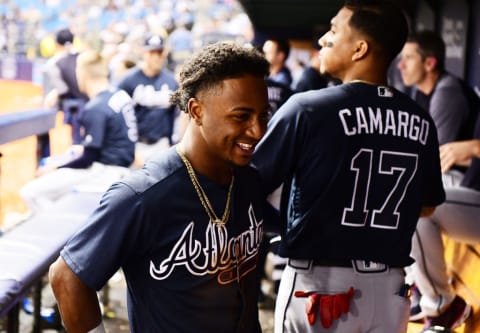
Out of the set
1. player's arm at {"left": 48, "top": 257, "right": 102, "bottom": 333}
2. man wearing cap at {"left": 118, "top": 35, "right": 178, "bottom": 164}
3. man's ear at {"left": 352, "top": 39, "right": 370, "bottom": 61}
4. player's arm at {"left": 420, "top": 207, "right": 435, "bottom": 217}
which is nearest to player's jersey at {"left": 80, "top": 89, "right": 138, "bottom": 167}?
man wearing cap at {"left": 118, "top": 35, "right": 178, "bottom": 164}

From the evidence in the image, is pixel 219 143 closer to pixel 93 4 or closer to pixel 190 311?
pixel 190 311

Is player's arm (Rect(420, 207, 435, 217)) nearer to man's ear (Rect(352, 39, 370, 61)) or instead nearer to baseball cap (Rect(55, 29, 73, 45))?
man's ear (Rect(352, 39, 370, 61))

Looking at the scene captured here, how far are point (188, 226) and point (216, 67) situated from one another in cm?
41

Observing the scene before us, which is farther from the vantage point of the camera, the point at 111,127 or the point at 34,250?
the point at 111,127

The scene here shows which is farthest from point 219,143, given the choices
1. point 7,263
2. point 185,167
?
point 7,263

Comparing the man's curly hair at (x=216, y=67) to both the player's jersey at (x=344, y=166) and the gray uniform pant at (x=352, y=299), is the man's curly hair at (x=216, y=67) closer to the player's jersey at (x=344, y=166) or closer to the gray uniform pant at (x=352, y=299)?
the player's jersey at (x=344, y=166)

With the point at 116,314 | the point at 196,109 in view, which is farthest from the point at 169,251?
the point at 116,314

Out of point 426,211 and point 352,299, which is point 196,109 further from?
point 426,211

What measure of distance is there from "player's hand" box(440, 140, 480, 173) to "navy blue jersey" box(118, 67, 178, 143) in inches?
149

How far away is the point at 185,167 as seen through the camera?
5.85 ft

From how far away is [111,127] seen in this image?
564 centimetres

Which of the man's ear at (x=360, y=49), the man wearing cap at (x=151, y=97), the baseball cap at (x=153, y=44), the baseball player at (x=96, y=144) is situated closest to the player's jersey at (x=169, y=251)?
the man's ear at (x=360, y=49)

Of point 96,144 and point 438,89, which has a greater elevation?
point 438,89

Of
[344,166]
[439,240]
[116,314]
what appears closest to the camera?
[344,166]
